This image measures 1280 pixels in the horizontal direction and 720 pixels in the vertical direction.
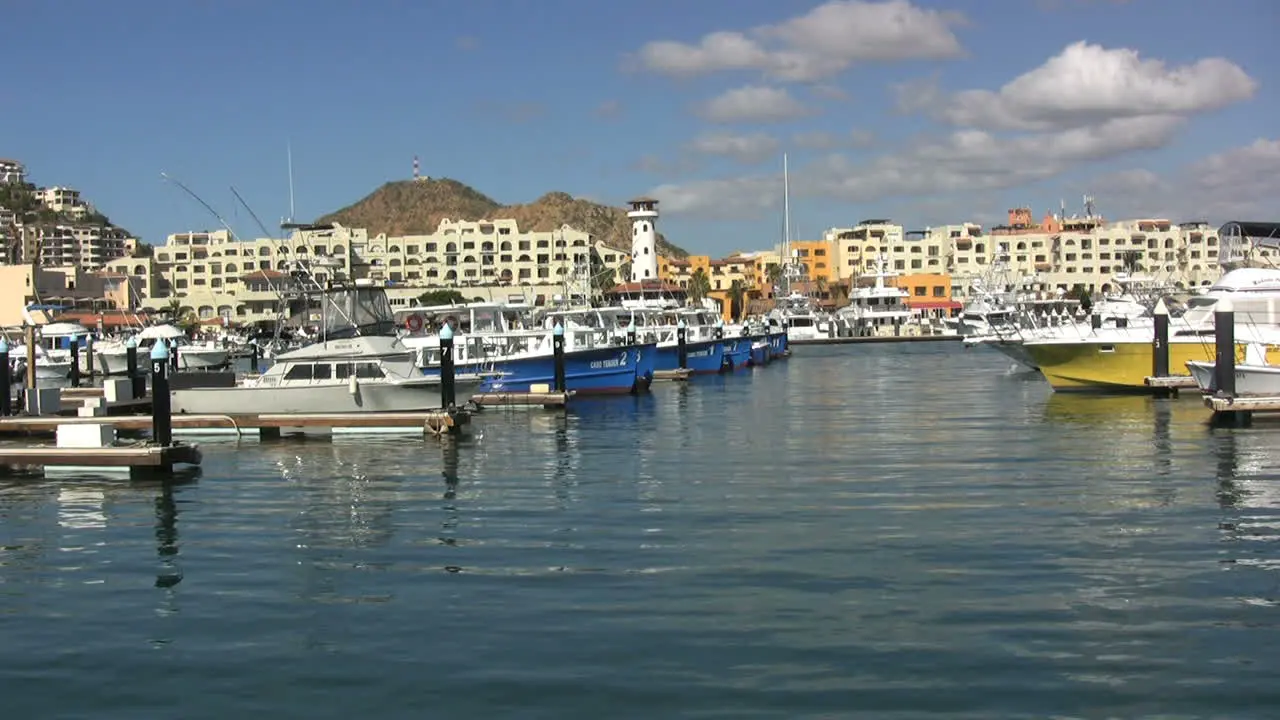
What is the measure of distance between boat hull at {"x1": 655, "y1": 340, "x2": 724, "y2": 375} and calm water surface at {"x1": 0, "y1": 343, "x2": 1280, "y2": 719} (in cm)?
3291

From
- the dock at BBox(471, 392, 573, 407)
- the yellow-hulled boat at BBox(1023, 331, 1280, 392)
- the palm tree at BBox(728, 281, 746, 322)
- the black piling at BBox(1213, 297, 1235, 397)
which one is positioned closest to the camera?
the black piling at BBox(1213, 297, 1235, 397)

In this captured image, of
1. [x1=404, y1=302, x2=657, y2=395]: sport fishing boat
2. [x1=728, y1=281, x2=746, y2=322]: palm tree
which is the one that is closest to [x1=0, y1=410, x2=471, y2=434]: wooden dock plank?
[x1=404, y1=302, x2=657, y2=395]: sport fishing boat

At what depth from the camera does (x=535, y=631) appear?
527 inches

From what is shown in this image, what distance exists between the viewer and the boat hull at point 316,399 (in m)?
34.3

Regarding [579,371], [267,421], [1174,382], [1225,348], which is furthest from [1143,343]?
[267,421]

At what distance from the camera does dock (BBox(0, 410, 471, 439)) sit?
107 feet

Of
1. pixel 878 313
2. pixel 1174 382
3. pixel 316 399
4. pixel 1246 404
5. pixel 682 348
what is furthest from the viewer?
pixel 878 313

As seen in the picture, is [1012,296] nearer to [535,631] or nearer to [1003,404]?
[1003,404]

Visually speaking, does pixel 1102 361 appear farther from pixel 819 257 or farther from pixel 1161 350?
pixel 819 257

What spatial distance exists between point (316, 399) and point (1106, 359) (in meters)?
25.7

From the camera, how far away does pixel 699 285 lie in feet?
523

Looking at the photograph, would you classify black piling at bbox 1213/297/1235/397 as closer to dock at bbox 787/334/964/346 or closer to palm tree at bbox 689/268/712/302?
dock at bbox 787/334/964/346

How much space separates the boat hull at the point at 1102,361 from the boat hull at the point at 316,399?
68.0ft

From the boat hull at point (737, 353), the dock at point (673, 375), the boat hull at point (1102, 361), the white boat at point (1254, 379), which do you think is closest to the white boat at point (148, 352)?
the dock at point (673, 375)
